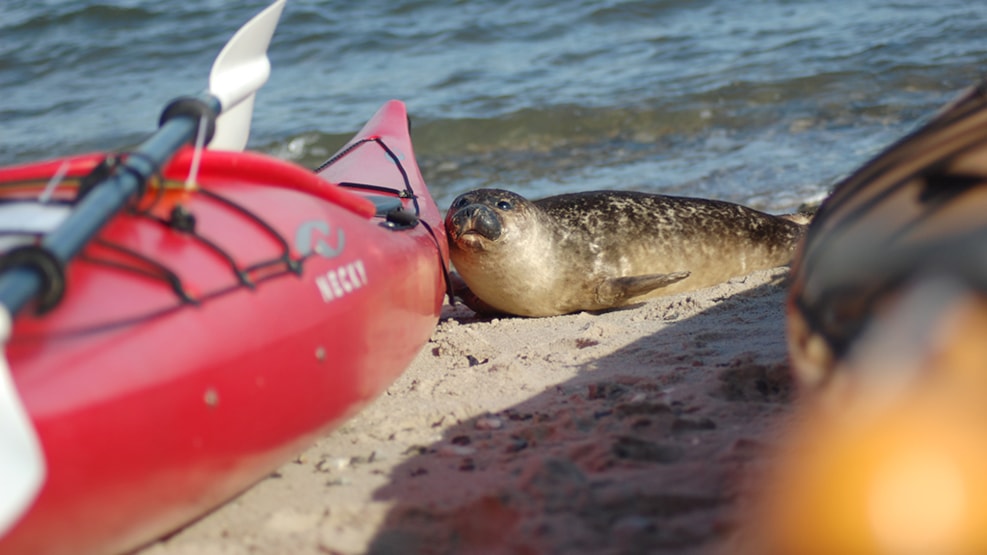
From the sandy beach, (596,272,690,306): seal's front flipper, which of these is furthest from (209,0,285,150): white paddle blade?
(596,272,690,306): seal's front flipper

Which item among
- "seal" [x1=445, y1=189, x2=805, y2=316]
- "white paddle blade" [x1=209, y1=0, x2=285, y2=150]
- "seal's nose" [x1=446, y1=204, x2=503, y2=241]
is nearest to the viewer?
"white paddle blade" [x1=209, y1=0, x2=285, y2=150]

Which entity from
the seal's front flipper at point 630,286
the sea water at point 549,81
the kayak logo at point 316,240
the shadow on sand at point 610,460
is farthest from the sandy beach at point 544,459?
the sea water at point 549,81

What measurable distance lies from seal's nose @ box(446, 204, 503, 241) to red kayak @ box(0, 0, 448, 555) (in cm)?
151

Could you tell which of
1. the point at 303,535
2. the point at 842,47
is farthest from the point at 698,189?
the point at 303,535

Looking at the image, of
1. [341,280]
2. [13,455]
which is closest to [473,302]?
[341,280]

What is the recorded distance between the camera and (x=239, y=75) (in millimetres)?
3191

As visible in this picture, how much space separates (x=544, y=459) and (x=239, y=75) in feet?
5.30

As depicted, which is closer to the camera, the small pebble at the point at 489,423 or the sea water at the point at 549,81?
the small pebble at the point at 489,423

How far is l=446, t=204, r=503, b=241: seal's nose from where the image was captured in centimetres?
462

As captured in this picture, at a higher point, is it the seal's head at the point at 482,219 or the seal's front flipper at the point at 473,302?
the seal's head at the point at 482,219

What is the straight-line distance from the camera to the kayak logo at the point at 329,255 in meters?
2.63

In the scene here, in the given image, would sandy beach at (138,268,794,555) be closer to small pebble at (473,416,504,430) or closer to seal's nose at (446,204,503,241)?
small pebble at (473,416,504,430)

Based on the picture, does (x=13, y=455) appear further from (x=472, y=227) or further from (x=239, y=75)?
(x=472, y=227)

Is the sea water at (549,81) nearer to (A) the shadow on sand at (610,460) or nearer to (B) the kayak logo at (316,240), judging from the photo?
(A) the shadow on sand at (610,460)
